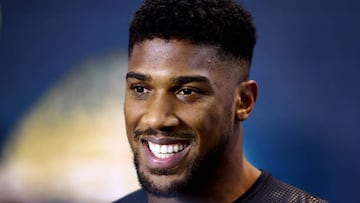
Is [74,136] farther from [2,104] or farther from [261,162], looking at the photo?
[261,162]

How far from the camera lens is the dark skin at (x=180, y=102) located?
1116mm

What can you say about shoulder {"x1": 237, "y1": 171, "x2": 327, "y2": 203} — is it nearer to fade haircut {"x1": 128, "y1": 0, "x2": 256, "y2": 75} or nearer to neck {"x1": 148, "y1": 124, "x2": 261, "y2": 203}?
neck {"x1": 148, "y1": 124, "x2": 261, "y2": 203}

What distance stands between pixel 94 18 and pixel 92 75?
18 centimetres

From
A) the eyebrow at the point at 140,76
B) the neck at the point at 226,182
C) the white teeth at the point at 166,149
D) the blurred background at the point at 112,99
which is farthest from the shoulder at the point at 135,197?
the eyebrow at the point at 140,76

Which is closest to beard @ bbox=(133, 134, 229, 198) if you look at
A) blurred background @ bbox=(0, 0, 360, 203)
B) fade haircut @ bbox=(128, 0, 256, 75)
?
fade haircut @ bbox=(128, 0, 256, 75)

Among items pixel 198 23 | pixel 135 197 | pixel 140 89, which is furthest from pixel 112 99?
pixel 198 23

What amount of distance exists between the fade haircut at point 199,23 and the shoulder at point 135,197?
0.47 meters

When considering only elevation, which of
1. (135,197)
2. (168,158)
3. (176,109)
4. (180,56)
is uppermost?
(180,56)

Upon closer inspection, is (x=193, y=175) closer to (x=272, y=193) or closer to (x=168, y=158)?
(x=168, y=158)

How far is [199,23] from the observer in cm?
112

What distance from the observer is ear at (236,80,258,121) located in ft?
3.93

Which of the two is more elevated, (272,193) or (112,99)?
(112,99)

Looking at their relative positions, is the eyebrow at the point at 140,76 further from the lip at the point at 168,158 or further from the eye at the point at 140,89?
the lip at the point at 168,158

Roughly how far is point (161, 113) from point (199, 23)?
21 cm
